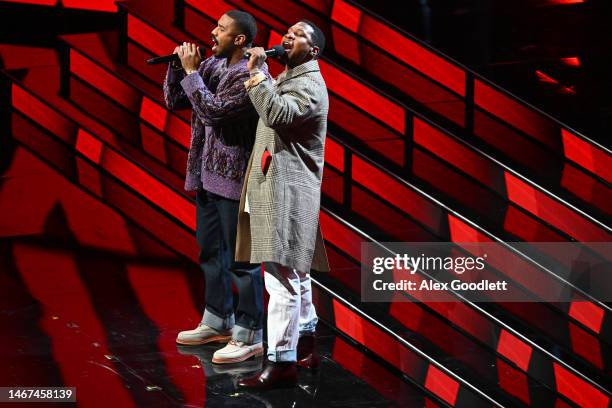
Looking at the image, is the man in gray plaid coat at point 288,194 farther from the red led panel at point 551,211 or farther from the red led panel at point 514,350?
the red led panel at point 551,211

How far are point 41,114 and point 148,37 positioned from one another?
97cm

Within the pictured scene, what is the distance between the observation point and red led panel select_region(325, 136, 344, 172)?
7.05m

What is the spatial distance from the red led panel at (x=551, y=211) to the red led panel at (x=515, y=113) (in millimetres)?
825

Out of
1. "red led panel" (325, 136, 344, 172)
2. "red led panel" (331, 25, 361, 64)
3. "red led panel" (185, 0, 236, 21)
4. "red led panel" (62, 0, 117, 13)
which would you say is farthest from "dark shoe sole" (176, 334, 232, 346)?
"red led panel" (62, 0, 117, 13)

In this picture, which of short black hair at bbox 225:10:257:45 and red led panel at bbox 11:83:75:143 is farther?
red led panel at bbox 11:83:75:143

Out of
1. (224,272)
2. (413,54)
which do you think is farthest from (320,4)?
(224,272)

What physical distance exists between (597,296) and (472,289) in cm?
64

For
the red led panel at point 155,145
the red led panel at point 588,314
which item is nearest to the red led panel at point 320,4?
the red led panel at point 155,145

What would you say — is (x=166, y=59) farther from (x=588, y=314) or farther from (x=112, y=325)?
(x=588, y=314)

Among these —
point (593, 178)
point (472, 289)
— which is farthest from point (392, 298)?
point (593, 178)

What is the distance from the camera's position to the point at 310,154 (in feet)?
15.2

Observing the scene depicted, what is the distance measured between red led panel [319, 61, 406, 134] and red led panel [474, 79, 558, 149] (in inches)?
27.8

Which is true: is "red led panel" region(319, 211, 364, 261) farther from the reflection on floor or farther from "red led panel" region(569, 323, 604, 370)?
"red led panel" region(569, 323, 604, 370)

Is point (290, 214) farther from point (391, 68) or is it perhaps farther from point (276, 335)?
point (391, 68)
